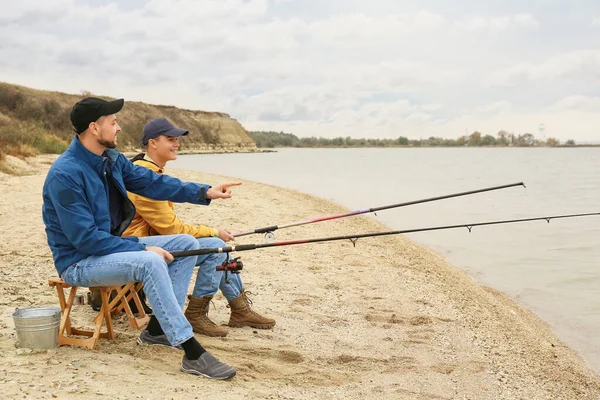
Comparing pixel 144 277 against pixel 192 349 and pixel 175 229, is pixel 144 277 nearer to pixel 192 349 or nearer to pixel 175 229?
pixel 192 349

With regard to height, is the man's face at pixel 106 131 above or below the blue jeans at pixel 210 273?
above

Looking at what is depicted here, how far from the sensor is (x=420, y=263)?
354 inches

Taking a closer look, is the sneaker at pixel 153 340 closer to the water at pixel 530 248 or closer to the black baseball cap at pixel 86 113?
the black baseball cap at pixel 86 113

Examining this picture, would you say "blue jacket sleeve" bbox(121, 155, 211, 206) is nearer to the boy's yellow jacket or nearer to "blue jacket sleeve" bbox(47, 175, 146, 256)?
the boy's yellow jacket

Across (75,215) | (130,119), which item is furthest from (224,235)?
(130,119)

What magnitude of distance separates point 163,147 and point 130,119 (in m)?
79.7

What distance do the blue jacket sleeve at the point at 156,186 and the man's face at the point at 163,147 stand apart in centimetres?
36

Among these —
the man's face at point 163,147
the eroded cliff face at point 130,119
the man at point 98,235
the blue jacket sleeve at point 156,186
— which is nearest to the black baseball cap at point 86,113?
the man at point 98,235

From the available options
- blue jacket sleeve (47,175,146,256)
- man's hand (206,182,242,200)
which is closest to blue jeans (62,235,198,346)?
blue jacket sleeve (47,175,146,256)

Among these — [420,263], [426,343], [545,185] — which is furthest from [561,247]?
[545,185]

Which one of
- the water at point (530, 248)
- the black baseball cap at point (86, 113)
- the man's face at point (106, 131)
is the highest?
the black baseball cap at point (86, 113)

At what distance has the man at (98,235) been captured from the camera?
3.45 m

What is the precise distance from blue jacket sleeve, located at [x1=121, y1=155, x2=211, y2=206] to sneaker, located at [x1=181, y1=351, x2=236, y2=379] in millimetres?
1168

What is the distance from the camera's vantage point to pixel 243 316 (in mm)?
4910
